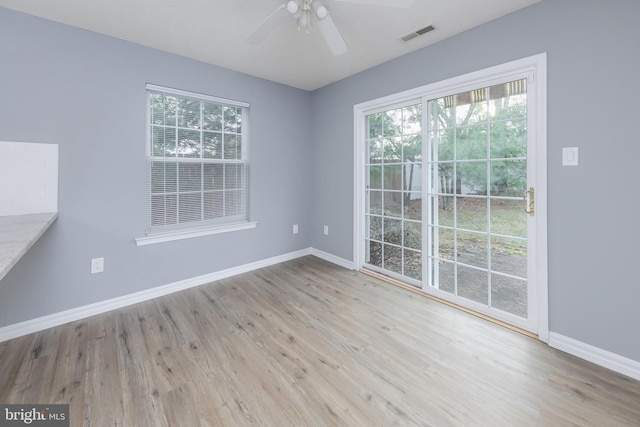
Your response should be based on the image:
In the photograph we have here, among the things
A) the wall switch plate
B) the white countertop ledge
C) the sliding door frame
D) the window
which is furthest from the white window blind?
the wall switch plate

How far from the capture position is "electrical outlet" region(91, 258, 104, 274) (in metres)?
2.38

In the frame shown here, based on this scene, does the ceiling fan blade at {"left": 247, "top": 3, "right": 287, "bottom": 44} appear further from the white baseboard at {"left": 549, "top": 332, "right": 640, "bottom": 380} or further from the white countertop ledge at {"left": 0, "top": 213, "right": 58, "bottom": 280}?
the white baseboard at {"left": 549, "top": 332, "right": 640, "bottom": 380}

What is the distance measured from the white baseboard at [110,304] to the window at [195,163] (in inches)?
21.6

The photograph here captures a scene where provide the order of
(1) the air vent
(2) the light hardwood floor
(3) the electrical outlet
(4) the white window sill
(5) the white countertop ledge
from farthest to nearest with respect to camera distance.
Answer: (4) the white window sill, (3) the electrical outlet, (1) the air vent, (2) the light hardwood floor, (5) the white countertop ledge

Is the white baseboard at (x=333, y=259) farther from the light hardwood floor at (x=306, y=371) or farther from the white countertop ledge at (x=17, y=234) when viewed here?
the white countertop ledge at (x=17, y=234)

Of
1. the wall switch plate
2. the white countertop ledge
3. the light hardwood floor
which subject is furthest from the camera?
the wall switch plate

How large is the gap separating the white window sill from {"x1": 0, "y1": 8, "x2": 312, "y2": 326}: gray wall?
0.06 m

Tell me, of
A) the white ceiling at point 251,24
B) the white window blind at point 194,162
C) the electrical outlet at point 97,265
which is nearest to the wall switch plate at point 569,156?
the white ceiling at point 251,24

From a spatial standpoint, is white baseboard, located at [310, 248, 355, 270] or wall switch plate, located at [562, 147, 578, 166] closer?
wall switch plate, located at [562, 147, 578, 166]

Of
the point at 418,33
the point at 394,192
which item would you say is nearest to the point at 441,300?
the point at 394,192

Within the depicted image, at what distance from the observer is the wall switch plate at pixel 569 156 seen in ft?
5.96

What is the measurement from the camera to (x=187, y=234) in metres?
2.91

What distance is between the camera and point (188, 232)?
9.55 ft

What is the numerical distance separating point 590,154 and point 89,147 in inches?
151
